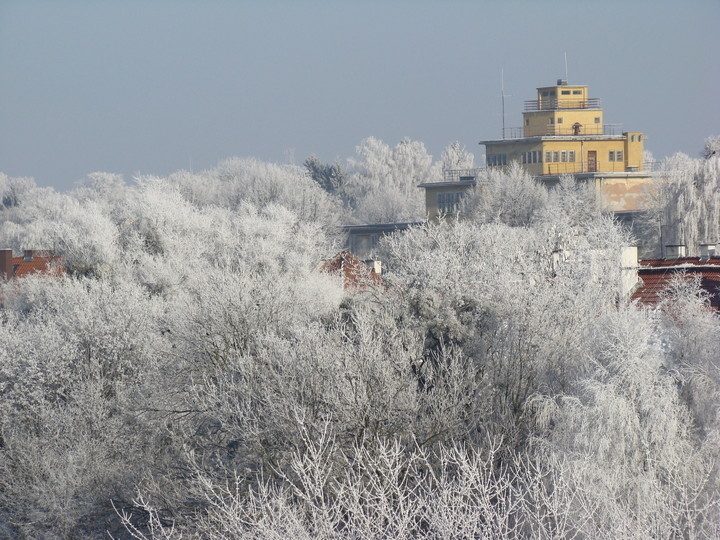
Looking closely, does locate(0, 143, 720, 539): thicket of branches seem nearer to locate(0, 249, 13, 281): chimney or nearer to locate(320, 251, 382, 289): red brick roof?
locate(320, 251, 382, 289): red brick roof

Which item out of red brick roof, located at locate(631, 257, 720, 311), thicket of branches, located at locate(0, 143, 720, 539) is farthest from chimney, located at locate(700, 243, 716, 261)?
thicket of branches, located at locate(0, 143, 720, 539)

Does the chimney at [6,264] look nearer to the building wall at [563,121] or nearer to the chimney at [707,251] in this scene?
the chimney at [707,251]

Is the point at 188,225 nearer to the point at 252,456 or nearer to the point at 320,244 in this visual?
the point at 320,244

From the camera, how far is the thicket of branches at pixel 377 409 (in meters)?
19.1

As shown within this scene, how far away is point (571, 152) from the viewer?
278ft

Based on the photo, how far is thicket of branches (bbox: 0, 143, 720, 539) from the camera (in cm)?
1908

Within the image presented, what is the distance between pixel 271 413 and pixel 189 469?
1789mm

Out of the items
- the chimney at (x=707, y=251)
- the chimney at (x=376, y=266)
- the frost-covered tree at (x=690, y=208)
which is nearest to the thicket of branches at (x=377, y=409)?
the chimney at (x=707, y=251)

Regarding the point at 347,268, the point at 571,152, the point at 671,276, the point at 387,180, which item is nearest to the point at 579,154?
the point at 571,152

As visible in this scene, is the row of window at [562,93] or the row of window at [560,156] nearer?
the row of window at [560,156]

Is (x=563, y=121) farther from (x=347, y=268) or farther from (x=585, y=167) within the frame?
(x=347, y=268)

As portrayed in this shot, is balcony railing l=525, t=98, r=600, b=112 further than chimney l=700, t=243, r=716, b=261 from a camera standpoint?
Yes

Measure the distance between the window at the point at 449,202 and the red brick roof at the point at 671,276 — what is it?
152 feet

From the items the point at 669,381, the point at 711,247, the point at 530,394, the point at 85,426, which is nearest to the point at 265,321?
the point at 85,426
